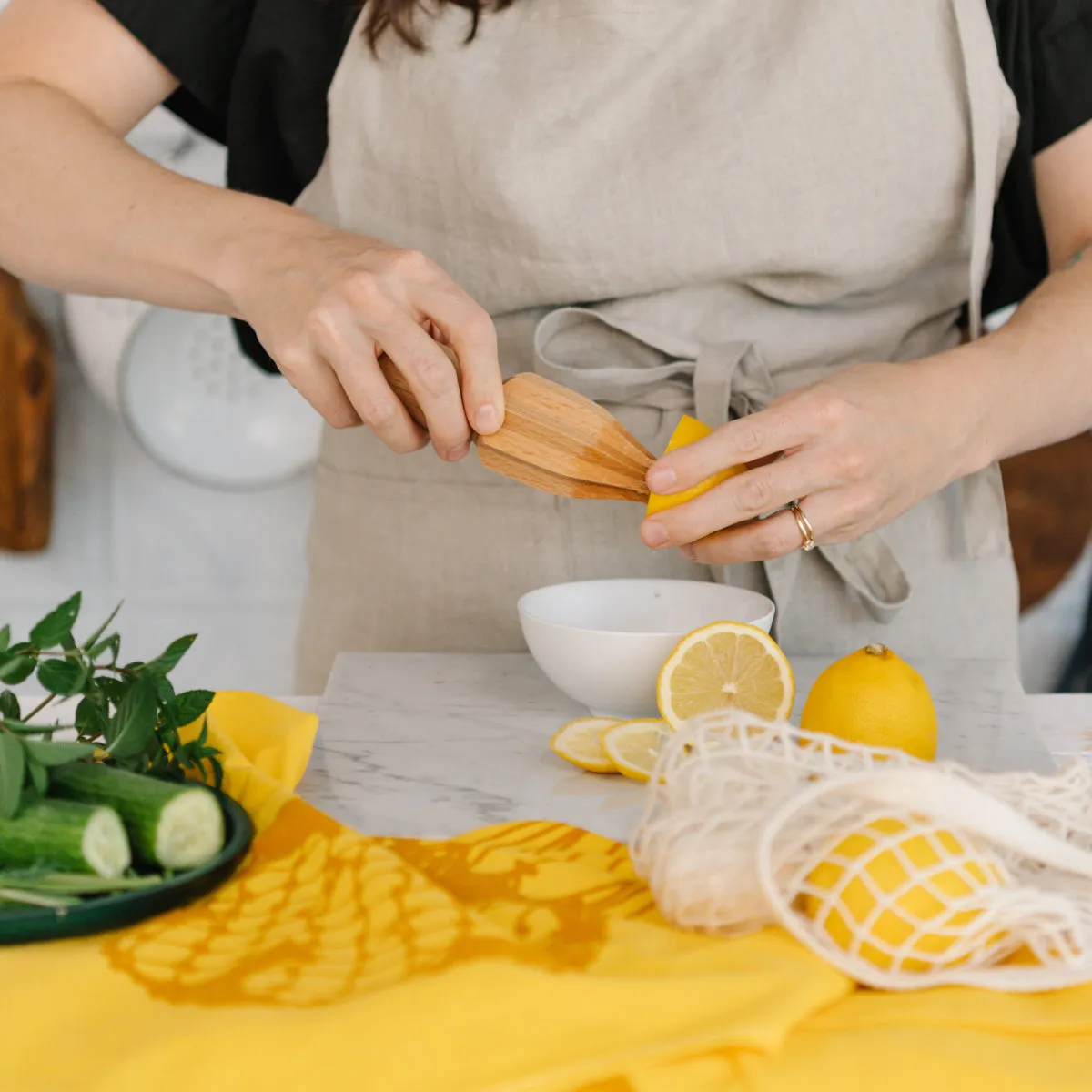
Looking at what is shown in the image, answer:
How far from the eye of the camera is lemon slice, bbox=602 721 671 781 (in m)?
0.72

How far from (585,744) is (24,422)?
1.50m

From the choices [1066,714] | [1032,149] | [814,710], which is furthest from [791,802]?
[1032,149]

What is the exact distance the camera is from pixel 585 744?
76 cm

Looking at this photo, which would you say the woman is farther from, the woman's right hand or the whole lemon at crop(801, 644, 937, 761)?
the whole lemon at crop(801, 644, 937, 761)

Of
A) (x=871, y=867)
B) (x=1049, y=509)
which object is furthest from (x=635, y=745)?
(x=1049, y=509)

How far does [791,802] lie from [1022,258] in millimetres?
795

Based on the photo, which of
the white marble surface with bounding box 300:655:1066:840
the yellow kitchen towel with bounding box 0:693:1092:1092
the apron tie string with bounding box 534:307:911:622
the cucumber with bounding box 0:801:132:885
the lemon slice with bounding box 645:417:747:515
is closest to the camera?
the yellow kitchen towel with bounding box 0:693:1092:1092

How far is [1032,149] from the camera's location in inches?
40.4

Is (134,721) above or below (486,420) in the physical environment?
below

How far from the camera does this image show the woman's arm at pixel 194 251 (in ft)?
2.49

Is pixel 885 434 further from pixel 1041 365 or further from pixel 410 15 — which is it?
pixel 410 15

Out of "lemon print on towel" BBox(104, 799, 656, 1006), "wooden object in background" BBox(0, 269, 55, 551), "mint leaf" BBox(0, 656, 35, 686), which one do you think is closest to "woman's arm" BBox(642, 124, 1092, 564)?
"lemon print on towel" BBox(104, 799, 656, 1006)

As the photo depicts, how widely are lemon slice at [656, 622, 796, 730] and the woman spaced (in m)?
0.09

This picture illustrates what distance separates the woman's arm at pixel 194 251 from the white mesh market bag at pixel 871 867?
32 centimetres
